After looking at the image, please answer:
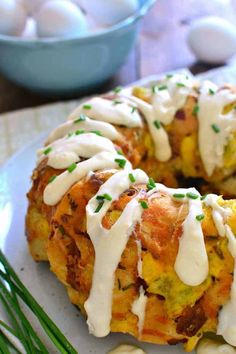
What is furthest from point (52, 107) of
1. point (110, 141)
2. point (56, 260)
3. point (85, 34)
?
point (56, 260)

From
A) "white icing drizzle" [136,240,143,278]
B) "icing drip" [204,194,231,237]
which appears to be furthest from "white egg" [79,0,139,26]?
"white icing drizzle" [136,240,143,278]

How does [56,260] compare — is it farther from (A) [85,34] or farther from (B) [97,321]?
(A) [85,34]

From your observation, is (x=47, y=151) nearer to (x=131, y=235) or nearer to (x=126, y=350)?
(x=131, y=235)

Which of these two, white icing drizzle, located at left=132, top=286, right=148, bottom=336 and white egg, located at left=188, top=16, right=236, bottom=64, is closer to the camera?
white icing drizzle, located at left=132, top=286, right=148, bottom=336

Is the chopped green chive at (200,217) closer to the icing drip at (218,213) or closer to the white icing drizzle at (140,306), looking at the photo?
the icing drip at (218,213)

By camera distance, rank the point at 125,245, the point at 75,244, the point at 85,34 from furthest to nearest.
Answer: the point at 85,34 → the point at 75,244 → the point at 125,245

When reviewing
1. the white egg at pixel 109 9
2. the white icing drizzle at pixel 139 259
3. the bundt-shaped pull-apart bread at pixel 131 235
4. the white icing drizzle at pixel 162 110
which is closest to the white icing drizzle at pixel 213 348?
the bundt-shaped pull-apart bread at pixel 131 235

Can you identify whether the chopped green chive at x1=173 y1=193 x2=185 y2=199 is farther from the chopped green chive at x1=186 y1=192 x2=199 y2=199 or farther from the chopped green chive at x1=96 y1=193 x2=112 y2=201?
the chopped green chive at x1=96 y1=193 x2=112 y2=201
